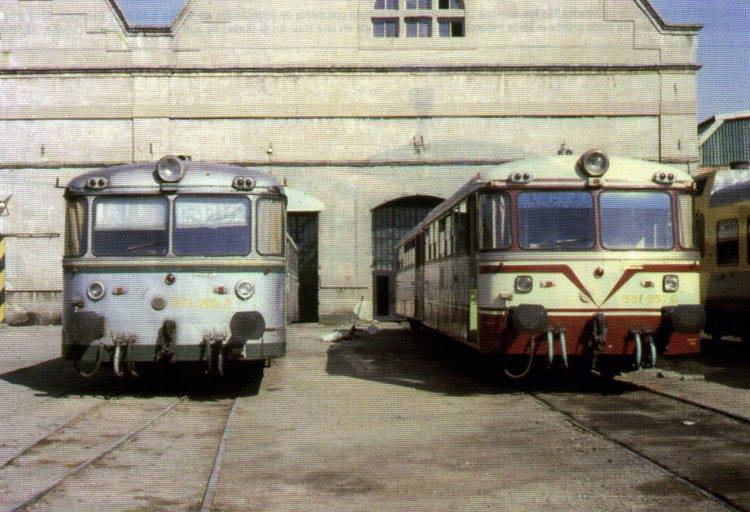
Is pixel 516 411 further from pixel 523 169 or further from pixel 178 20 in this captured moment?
pixel 178 20

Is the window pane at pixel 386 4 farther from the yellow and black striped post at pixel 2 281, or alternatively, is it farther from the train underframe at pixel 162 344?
the train underframe at pixel 162 344

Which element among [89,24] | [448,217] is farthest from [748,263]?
[89,24]

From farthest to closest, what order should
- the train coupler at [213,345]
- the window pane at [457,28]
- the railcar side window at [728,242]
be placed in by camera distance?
1. the window pane at [457,28]
2. the railcar side window at [728,242]
3. the train coupler at [213,345]

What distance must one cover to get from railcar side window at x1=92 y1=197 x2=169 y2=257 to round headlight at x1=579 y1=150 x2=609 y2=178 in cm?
510

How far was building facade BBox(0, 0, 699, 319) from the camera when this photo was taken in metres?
28.7

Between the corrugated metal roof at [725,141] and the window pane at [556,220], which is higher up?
the corrugated metal roof at [725,141]

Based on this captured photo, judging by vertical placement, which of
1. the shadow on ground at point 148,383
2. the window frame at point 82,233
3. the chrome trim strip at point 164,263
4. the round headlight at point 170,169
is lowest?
the shadow on ground at point 148,383

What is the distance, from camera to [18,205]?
1138 inches

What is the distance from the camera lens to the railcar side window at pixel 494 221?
1098cm

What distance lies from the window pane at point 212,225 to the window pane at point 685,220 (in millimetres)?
5252

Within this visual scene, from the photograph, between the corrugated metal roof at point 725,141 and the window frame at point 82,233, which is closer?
the window frame at point 82,233

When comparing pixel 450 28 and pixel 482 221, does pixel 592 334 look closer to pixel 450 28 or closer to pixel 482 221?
pixel 482 221

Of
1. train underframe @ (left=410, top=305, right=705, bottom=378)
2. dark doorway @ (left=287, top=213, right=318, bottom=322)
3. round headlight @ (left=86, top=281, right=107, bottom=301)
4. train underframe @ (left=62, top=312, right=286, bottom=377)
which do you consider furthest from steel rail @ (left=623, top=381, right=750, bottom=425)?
dark doorway @ (left=287, top=213, right=318, bottom=322)

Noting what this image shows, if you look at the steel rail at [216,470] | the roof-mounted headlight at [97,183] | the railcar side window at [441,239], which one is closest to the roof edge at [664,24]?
the railcar side window at [441,239]
